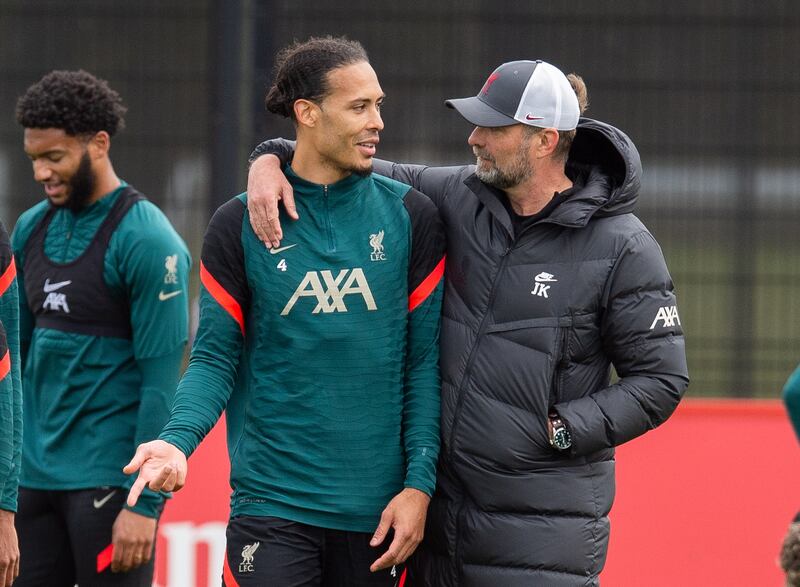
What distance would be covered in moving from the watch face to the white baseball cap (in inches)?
31.1

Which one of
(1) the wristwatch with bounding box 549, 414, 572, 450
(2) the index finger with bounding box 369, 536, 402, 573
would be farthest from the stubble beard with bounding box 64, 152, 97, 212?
(1) the wristwatch with bounding box 549, 414, 572, 450

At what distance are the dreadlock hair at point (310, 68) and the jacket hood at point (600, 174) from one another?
652 millimetres

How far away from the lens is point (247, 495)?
3674mm

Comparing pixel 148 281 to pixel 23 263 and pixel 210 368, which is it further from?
pixel 210 368

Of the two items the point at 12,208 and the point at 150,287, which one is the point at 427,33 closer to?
the point at 12,208

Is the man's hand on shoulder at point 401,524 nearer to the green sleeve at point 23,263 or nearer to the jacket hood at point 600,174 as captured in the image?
the jacket hood at point 600,174

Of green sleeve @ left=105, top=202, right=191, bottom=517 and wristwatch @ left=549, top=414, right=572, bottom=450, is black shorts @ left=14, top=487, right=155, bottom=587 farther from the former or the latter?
wristwatch @ left=549, top=414, right=572, bottom=450

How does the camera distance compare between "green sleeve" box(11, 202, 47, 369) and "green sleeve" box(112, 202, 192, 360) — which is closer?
"green sleeve" box(112, 202, 192, 360)

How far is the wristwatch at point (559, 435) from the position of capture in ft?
11.9

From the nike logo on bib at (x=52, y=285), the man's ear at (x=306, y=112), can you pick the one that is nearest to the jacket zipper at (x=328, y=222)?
the man's ear at (x=306, y=112)

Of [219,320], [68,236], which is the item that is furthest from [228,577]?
[68,236]

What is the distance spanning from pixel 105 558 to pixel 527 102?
1.87 m

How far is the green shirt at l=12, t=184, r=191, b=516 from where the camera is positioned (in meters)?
4.41

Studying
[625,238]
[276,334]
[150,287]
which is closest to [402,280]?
[276,334]
